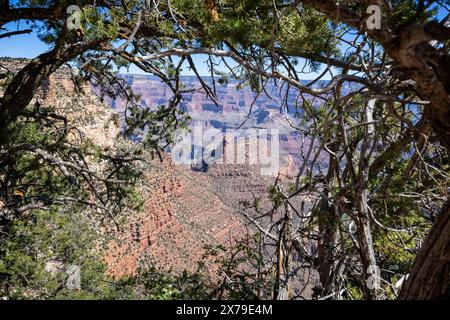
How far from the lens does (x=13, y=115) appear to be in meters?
4.34

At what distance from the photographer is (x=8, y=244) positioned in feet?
24.8

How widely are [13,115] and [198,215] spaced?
112ft

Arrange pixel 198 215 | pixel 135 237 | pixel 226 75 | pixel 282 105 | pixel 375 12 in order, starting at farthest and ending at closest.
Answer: pixel 198 215
pixel 135 237
pixel 226 75
pixel 282 105
pixel 375 12

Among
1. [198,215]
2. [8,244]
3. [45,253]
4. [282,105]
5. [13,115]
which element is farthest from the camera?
[198,215]

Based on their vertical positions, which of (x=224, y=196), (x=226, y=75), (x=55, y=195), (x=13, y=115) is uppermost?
(x=224, y=196)

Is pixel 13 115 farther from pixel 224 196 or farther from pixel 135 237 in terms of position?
pixel 224 196

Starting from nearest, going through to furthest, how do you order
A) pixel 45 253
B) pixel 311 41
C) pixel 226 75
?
pixel 311 41, pixel 226 75, pixel 45 253

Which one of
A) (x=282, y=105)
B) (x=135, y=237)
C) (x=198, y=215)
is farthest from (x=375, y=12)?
(x=198, y=215)

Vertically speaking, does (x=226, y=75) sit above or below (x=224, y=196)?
below
